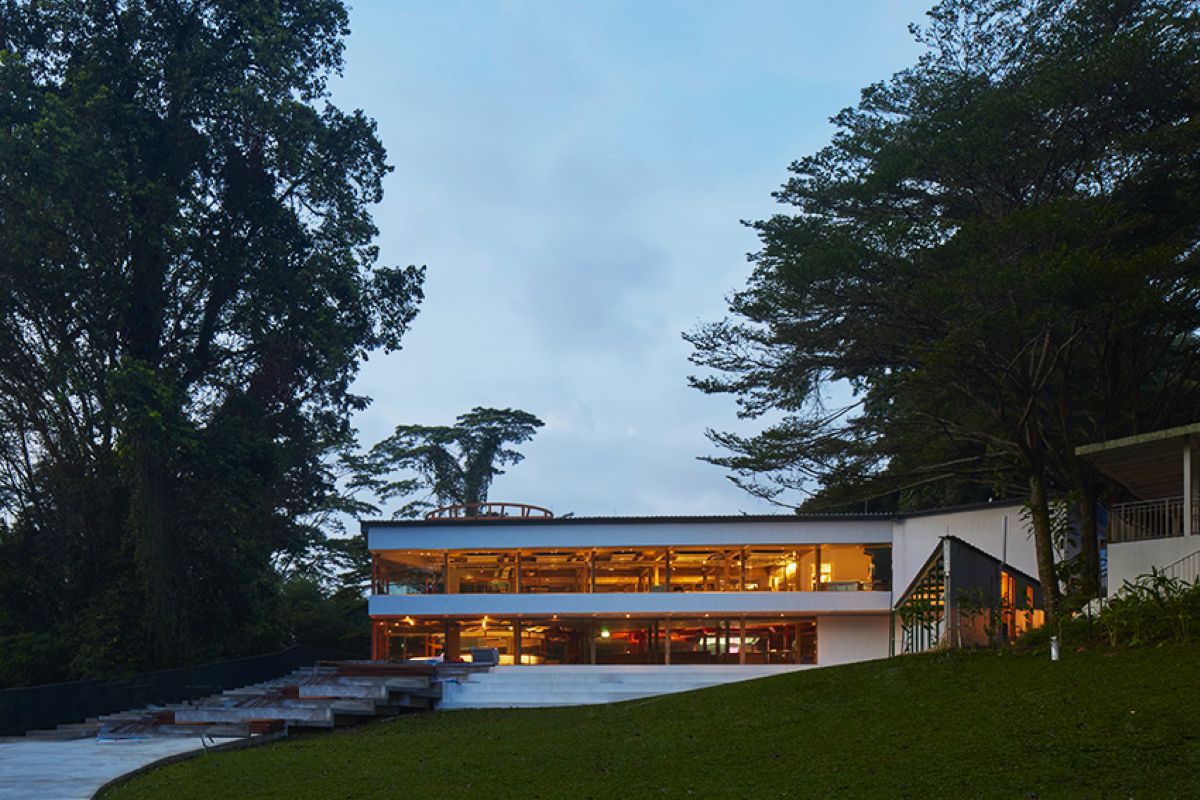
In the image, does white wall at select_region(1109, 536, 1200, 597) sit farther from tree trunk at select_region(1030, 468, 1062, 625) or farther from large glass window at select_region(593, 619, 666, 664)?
large glass window at select_region(593, 619, 666, 664)

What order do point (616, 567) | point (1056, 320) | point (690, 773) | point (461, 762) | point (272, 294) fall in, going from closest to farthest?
point (690, 773)
point (461, 762)
point (1056, 320)
point (272, 294)
point (616, 567)

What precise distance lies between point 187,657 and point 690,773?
19.5 meters

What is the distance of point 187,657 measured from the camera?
89.6 feet

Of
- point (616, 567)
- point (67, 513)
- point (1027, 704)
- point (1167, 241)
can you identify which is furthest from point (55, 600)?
point (1167, 241)

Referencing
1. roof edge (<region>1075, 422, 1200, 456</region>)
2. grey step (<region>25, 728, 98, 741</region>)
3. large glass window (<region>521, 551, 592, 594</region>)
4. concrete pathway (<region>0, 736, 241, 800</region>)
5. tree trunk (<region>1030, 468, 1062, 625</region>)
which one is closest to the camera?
concrete pathway (<region>0, 736, 241, 800</region>)

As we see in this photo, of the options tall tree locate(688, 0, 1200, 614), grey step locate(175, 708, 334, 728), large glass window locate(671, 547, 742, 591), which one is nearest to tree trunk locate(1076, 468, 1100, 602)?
tall tree locate(688, 0, 1200, 614)

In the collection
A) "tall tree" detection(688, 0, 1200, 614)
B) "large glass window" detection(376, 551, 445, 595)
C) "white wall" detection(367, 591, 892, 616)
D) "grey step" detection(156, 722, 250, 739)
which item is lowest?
"grey step" detection(156, 722, 250, 739)

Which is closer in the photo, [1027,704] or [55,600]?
[1027,704]

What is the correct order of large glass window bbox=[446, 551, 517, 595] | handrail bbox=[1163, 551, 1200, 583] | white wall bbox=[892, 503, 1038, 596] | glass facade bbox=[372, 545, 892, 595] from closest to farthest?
handrail bbox=[1163, 551, 1200, 583], white wall bbox=[892, 503, 1038, 596], glass facade bbox=[372, 545, 892, 595], large glass window bbox=[446, 551, 517, 595]

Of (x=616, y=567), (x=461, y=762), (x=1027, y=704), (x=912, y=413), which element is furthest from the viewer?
(x=616, y=567)

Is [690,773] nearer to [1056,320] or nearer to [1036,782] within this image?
[1036,782]

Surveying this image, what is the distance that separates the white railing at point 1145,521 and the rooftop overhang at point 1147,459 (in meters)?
0.57

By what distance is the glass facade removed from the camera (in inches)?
1315

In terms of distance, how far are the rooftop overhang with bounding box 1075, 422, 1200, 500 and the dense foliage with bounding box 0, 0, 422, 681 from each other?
63.5ft
